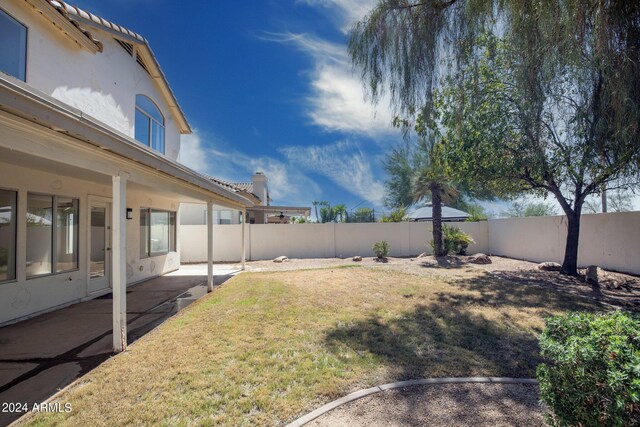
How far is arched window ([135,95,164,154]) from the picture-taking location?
9492mm

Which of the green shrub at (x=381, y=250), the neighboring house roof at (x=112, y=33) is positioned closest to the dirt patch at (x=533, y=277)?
the green shrub at (x=381, y=250)

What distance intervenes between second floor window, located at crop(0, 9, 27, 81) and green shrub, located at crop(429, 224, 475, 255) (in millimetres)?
15086

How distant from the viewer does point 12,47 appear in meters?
5.45

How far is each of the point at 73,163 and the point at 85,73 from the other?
17.0 feet

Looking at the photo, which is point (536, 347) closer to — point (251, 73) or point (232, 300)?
point (232, 300)

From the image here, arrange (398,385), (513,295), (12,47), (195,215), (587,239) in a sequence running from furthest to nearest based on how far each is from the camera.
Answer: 1. (195,215)
2. (587,239)
3. (513,295)
4. (12,47)
5. (398,385)

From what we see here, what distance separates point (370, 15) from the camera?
5621mm

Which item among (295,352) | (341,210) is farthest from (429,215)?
(295,352)

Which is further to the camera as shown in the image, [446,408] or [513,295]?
[513,295]

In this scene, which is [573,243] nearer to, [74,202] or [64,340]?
[64,340]

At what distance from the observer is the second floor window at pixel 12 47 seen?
5242mm

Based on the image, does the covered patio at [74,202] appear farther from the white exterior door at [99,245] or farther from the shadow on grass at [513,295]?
the shadow on grass at [513,295]

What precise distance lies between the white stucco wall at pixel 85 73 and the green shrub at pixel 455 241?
1344 centimetres

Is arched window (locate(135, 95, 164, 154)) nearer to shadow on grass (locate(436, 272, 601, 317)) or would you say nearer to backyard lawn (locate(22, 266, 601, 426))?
backyard lawn (locate(22, 266, 601, 426))
